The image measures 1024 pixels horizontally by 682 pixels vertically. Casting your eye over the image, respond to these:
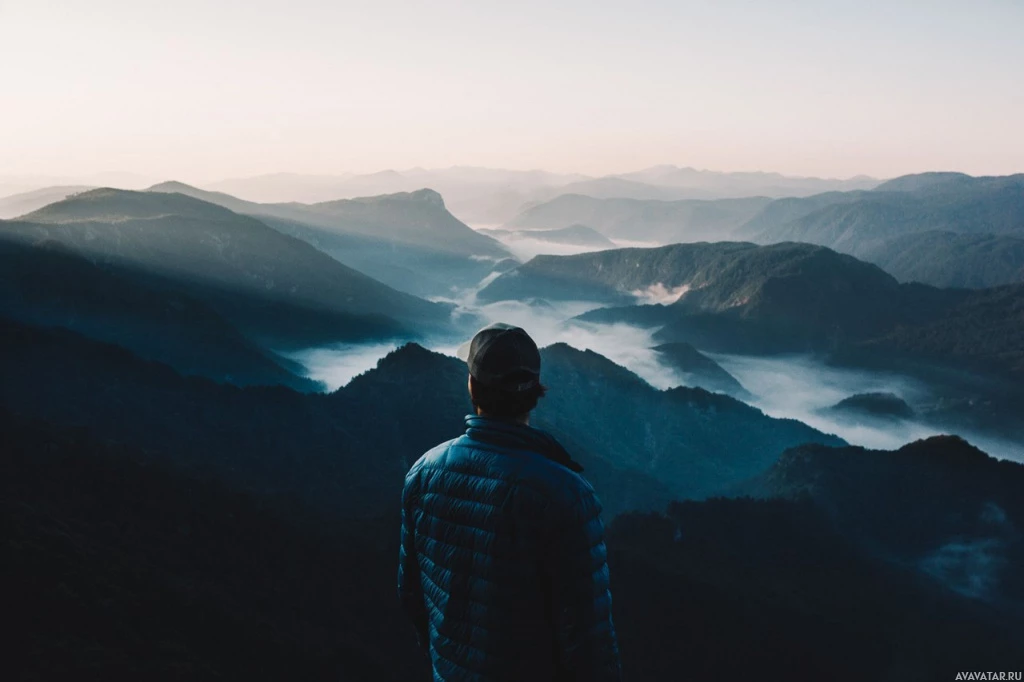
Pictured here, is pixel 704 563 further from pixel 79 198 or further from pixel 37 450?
pixel 79 198

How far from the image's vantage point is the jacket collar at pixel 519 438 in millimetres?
4070

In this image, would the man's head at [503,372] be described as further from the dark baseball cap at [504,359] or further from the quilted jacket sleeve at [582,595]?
the quilted jacket sleeve at [582,595]

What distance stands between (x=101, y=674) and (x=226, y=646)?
323 inches

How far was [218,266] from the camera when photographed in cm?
17888

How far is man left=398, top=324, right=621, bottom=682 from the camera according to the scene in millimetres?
3855

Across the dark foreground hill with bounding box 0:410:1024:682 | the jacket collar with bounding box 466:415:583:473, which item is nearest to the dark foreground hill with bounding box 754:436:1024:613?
the dark foreground hill with bounding box 0:410:1024:682

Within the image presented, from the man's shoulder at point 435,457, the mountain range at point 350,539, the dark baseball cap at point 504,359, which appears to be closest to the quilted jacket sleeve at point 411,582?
the man's shoulder at point 435,457

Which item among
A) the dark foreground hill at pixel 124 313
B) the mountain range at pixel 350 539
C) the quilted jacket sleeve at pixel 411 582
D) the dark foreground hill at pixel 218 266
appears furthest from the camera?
the dark foreground hill at pixel 218 266

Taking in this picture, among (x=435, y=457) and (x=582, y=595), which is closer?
(x=582, y=595)

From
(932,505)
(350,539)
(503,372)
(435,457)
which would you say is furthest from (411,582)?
(932,505)

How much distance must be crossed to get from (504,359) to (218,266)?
19155 cm

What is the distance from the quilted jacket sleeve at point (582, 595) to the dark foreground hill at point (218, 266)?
6166 inches

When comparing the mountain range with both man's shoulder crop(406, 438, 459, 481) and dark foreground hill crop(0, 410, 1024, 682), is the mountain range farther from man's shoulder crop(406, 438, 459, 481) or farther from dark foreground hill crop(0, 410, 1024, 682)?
man's shoulder crop(406, 438, 459, 481)

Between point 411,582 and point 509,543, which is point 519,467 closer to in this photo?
point 509,543
